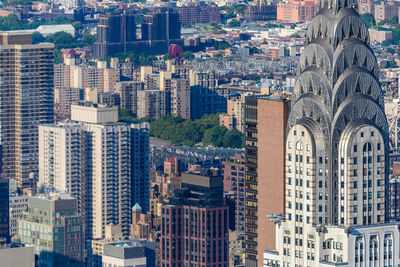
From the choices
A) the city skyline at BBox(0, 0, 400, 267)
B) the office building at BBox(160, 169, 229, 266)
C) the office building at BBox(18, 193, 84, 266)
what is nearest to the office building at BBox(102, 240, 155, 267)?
the city skyline at BBox(0, 0, 400, 267)

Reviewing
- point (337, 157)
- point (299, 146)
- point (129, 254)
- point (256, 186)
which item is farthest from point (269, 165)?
point (129, 254)

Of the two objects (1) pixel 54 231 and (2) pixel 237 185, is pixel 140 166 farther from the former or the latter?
(1) pixel 54 231

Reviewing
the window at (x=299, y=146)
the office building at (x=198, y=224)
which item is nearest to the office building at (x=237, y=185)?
the office building at (x=198, y=224)

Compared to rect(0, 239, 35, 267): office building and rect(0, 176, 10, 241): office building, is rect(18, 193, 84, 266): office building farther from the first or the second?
rect(0, 239, 35, 267): office building

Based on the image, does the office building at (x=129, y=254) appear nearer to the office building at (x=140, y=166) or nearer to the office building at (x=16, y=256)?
the office building at (x=16, y=256)

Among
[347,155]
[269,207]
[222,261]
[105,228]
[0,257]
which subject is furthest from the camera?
[105,228]

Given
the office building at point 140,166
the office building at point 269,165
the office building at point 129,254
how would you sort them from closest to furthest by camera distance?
the office building at point 269,165, the office building at point 129,254, the office building at point 140,166

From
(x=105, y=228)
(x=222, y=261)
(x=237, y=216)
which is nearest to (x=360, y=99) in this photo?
(x=222, y=261)

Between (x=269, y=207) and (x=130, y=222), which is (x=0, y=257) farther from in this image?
(x=130, y=222)

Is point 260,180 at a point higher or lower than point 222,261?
higher
